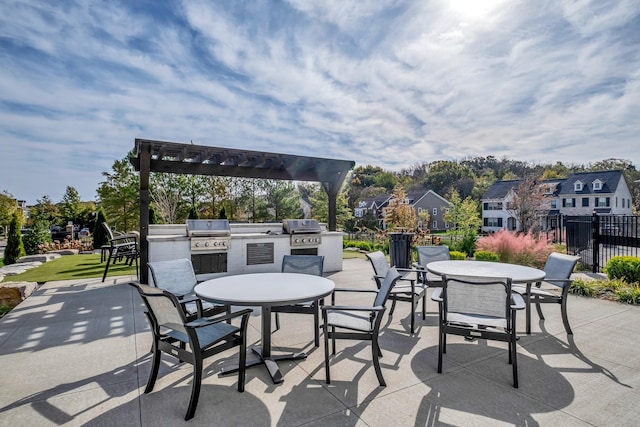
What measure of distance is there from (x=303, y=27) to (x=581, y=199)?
29739mm

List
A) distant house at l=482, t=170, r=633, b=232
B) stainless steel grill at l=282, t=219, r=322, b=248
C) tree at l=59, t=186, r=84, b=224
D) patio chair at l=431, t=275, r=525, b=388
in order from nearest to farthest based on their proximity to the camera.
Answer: patio chair at l=431, t=275, r=525, b=388 → stainless steel grill at l=282, t=219, r=322, b=248 → tree at l=59, t=186, r=84, b=224 → distant house at l=482, t=170, r=633, b=232

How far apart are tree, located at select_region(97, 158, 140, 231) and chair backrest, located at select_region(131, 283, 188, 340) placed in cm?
1524

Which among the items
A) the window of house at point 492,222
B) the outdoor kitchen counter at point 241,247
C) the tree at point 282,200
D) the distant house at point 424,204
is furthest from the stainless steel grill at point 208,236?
the window of house at point 492,222

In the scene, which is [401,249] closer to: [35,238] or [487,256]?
[487,256]

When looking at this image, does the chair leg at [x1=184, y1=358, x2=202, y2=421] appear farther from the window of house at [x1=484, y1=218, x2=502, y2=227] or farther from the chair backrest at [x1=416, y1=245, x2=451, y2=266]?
the window of house at [x1=484, y1=218, x2=502, y2=227]

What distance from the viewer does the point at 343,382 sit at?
2.53 m

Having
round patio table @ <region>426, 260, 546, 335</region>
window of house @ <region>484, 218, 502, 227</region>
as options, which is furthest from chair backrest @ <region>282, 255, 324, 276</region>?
window of house @ <region>484, 218, 502, 227</region>

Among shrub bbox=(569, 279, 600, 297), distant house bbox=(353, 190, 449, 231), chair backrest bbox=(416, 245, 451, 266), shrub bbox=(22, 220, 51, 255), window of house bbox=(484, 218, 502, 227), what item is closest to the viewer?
chair backrest bbox=(416, 245, 451, 266)

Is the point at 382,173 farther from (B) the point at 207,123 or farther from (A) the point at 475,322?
(A) the point at 475,322

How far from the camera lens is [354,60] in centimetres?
712

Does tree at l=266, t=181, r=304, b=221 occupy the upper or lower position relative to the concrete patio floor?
upper

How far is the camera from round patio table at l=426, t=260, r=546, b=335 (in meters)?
3.26

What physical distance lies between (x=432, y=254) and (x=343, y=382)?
2884mm

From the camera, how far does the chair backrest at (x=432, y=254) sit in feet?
15.9
